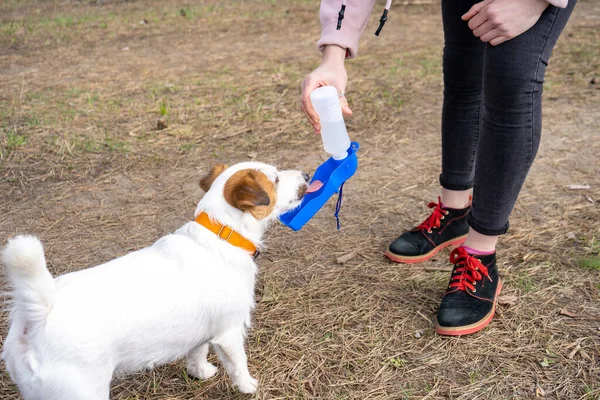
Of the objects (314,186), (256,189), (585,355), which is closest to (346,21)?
(314,186)

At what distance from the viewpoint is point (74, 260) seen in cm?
312

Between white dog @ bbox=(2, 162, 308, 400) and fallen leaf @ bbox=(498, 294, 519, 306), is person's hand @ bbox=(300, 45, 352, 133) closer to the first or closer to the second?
white dog @ bbox=(2, 162, 308, 400)

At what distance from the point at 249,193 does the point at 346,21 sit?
0.96 m

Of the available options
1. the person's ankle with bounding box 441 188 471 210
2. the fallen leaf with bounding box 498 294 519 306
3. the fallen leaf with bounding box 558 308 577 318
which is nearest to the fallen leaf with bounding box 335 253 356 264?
the person's ankle with bounding box 441 188 471 210

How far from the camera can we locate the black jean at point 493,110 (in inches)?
85.7

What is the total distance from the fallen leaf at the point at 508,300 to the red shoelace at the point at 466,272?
195 millimetres

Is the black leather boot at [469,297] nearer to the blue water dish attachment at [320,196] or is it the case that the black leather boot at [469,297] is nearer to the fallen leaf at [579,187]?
the blue water dish attachment at [320,196]

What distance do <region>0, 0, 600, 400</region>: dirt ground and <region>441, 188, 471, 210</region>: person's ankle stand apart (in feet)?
1.08

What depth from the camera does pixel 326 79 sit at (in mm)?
2418

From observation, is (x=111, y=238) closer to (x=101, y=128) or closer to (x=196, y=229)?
(x=196, y=229)

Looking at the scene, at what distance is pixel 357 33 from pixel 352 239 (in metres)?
1.38

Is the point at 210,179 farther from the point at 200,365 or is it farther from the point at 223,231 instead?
the point at 200,365

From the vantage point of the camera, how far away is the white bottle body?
2.37 metres

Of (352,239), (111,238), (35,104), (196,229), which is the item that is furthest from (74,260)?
(35,104)
